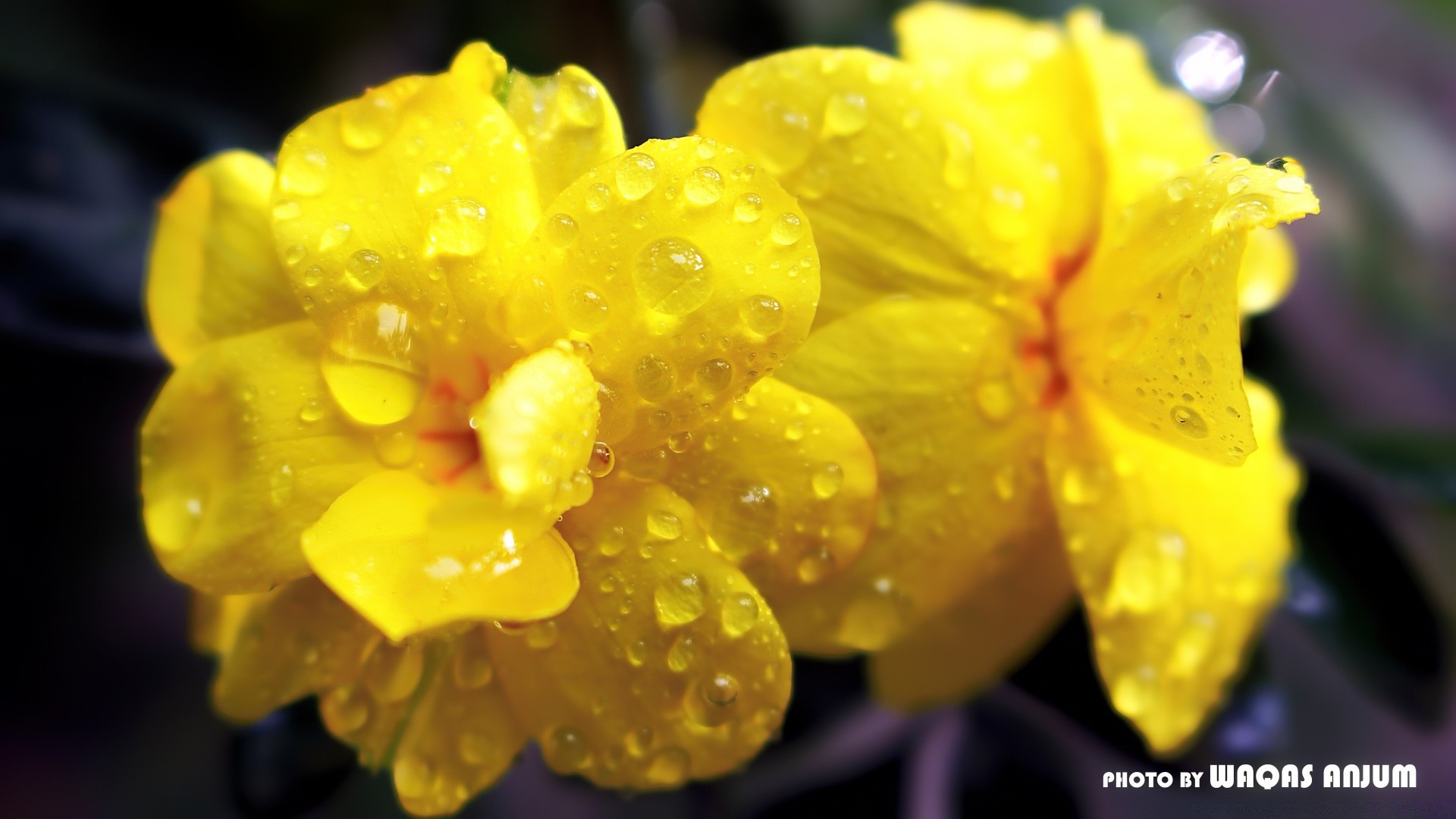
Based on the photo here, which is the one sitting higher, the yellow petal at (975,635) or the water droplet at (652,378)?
the water droplet at (652,378)

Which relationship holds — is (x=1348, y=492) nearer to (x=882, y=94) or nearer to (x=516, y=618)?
(x=882, y=94)

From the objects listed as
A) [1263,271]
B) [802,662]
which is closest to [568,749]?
[802,662]

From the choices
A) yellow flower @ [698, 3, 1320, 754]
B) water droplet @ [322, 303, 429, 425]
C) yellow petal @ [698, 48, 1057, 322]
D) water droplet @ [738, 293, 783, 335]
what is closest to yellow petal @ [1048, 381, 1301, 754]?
yellow flower @ [698, 3, 1320, 754]

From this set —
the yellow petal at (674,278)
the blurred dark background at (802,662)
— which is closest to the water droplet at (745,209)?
the yellow petal at (674,278)

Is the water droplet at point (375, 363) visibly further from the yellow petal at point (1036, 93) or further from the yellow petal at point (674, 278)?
the yellow petal at point (1036, 93)

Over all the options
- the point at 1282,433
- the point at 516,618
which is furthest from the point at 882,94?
the point at 1282,433

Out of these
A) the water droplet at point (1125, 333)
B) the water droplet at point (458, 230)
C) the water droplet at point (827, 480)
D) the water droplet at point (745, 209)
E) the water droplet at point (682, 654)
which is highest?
the water droplet at point (745, 209)

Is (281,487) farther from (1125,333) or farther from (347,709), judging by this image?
(1125,333)
